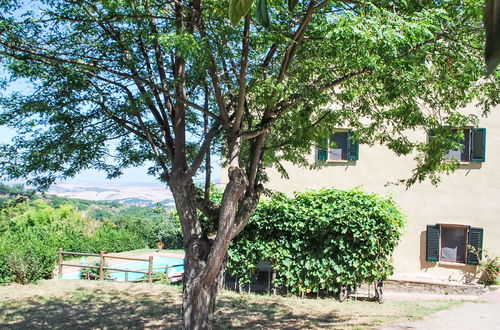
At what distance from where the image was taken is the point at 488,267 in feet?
46.2

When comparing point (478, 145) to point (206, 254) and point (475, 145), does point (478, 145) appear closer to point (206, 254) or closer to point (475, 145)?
point (475, 145)

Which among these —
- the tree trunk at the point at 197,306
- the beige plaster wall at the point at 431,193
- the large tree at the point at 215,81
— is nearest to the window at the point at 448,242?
the beige plaster wall at the point at 431,193

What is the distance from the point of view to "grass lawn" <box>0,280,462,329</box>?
28.3ft

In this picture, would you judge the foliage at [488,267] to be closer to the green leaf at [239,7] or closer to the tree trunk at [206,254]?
the tree trunk at [206,254]

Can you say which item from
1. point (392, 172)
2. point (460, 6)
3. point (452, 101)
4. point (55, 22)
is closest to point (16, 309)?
point (55, 22)

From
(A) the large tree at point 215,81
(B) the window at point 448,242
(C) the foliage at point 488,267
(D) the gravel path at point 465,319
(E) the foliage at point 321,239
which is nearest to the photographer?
(A) the large tree at point 215,81

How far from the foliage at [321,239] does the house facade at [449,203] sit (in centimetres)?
319

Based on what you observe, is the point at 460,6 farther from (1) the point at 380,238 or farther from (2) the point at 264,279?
(2) the point at 264,279

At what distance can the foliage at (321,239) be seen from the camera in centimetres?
1100

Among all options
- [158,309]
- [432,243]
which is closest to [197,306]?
[158,309]

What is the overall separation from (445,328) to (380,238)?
10.4 ft

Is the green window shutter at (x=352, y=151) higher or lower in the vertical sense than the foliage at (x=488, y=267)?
higher

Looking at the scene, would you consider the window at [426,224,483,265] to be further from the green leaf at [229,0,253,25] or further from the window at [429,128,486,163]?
the green leaf at [229,0,253,25]

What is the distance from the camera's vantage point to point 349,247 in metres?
11.1
